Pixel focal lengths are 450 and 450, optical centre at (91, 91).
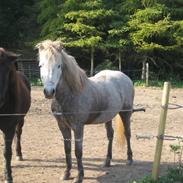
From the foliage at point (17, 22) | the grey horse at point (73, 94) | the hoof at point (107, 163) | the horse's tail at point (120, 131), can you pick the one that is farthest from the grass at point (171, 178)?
the foliage at point (17, 22)

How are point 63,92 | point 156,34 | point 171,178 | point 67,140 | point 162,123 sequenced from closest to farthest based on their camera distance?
point 162,123
point 171,178
point 63,92
point 67,140
point 156,34

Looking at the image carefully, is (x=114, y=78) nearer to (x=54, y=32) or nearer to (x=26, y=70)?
(x=26, y=70)

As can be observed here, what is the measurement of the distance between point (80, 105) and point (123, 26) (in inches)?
702

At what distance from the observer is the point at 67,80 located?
562 cm

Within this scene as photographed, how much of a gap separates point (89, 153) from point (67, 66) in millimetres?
2319

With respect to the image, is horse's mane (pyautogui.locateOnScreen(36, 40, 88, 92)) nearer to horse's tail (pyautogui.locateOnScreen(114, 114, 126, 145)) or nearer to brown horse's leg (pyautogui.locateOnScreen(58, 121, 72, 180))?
brown horse's leg (pyautogui.locateOnScreen(58, 121, 72, 180))

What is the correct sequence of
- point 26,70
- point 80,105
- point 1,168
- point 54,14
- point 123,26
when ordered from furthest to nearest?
point 54,14 → point 123,26 → point 26,70 → point 1,168 → point 80,105

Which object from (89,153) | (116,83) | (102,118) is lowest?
(89,153)

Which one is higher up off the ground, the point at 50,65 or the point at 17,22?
the point at 17,22

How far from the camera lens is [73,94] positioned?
18.7 ft

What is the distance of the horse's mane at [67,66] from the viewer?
534 cm

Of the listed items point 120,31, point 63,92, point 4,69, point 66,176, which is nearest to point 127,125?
point 66,176

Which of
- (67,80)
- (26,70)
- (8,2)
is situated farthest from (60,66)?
(8,2)

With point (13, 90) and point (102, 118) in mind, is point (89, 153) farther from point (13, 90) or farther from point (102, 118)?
point (13, 90)
